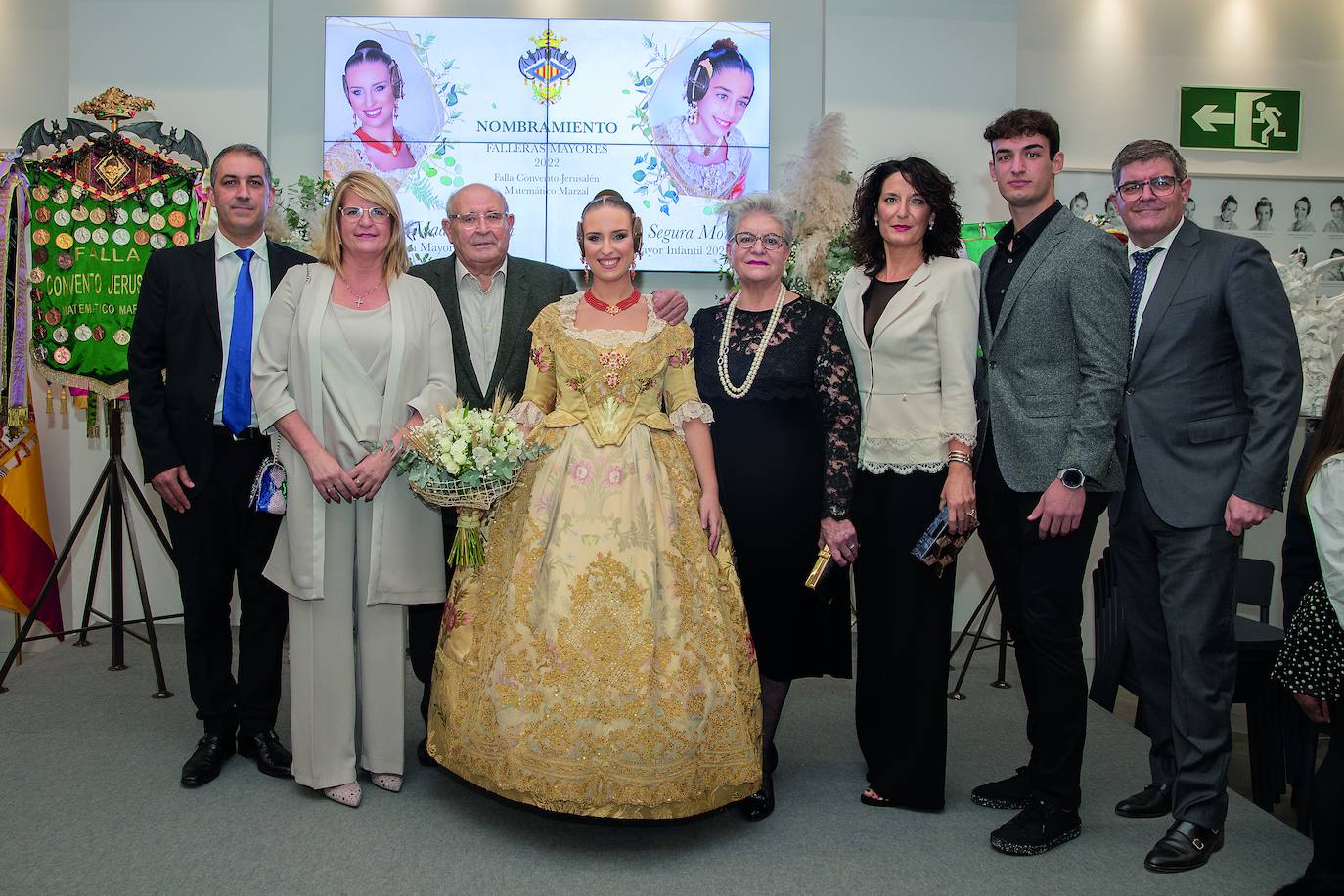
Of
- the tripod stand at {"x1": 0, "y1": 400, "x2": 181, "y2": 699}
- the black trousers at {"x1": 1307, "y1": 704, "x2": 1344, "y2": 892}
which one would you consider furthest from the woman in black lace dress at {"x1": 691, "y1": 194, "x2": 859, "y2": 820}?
the tripod stand at {"x1": 0, "y1": 400, "x2": 181, "y2": 699}

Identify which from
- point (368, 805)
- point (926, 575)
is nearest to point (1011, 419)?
point (926, 575)

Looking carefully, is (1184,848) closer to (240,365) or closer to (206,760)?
(206,760)

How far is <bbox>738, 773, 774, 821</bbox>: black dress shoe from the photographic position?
9.78 feet

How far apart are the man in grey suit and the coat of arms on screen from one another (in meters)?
3.25

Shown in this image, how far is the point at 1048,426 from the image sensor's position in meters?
2.80

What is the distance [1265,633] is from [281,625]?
3.23 metres

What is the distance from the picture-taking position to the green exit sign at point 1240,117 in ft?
20.3

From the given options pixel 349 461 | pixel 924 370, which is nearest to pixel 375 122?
pixel 349 461

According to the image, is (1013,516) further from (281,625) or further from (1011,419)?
(281,625)

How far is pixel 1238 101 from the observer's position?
620 centimetres

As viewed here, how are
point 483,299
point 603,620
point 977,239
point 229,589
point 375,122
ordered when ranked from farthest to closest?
point 375,122 < point 977,239 < point 483,299 < point 229,589 < point 603,620

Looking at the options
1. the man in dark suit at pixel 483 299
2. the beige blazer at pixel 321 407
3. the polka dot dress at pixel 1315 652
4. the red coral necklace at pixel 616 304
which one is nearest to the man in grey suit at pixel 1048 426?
the polka dot dress at pixel 1315 652

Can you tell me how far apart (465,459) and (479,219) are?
1035 millimetres

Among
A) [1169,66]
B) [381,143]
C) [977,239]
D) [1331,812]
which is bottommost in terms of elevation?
[1331,812]
